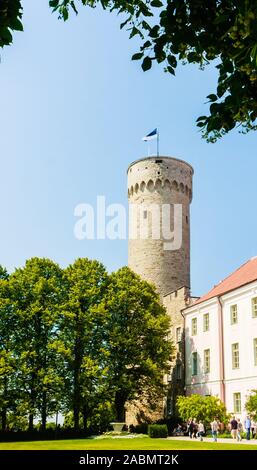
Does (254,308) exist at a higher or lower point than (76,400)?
higher

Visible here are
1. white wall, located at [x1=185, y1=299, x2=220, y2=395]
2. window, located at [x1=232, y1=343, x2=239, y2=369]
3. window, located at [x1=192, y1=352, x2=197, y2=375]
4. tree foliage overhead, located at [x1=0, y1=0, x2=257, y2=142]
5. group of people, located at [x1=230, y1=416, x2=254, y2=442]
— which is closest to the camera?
tree foliage overhead, located at [x1=0, y1=0, x2=257, y2=142]

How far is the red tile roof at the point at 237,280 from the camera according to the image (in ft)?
130

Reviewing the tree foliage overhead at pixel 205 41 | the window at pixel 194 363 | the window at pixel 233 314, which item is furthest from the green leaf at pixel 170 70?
the window at pixel 194 363

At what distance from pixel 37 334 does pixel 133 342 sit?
7250 mm

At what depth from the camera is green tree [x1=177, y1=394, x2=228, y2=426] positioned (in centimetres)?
3631

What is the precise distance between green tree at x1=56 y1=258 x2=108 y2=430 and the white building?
7.98 metres

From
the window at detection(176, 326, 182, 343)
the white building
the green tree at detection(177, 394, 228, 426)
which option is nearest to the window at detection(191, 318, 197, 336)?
the white building

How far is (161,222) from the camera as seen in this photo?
5603 cm

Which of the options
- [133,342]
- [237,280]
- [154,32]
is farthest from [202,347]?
[154,32]

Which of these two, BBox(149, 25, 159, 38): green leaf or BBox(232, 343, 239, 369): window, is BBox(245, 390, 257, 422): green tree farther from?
BBox(149, 25, 159, 38): green leaf

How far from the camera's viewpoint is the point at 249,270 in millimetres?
41750

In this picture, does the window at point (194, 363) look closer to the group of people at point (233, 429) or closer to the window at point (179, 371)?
the window at point (179, 371)

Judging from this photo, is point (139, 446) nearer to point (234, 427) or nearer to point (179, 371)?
point (234, 427)
